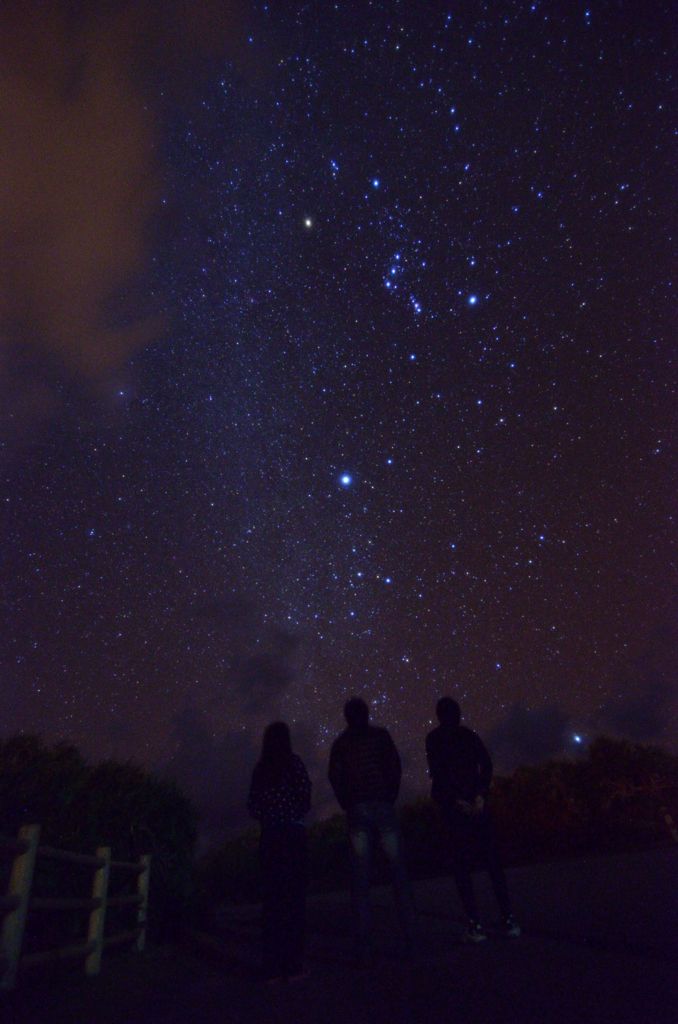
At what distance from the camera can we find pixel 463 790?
516 cm

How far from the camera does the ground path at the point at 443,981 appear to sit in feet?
9.37

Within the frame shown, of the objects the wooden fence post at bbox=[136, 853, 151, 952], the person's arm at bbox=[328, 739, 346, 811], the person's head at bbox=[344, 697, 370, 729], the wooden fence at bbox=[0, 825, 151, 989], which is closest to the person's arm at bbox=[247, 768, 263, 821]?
the person's arm at bbox=[328, 739, 346, 811]

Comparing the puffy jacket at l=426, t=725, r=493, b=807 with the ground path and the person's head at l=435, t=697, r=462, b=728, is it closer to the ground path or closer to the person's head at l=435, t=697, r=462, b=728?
the person's head at l=435, t=697, r=462, b=728

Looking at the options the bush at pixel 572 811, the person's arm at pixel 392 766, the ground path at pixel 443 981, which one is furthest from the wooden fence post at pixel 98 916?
the bush at pixel 572 811

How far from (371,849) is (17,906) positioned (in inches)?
89.4

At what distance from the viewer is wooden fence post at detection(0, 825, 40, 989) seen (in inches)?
146

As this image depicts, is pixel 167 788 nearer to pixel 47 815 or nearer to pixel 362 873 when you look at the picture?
pixel 47 815

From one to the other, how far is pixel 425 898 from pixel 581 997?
653 cm

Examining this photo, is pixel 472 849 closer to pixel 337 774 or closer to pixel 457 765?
pixel 457 765

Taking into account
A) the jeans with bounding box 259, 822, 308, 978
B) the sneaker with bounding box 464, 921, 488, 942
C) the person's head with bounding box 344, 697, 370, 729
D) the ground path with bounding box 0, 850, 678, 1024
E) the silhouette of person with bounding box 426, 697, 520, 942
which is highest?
the person's head with bounding box 344, 697, 370, 729

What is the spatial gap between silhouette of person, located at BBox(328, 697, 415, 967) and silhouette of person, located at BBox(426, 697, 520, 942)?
474 millimetres

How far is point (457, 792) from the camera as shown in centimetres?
517

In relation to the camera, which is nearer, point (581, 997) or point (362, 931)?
point (581, 997)

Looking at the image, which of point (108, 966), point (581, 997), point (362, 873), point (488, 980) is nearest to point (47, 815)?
point (108, 966)
